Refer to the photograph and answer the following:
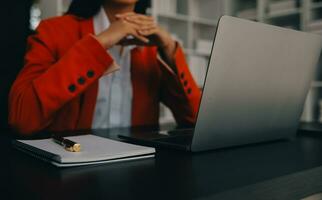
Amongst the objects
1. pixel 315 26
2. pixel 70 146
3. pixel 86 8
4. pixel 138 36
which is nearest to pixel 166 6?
pixel 315 26

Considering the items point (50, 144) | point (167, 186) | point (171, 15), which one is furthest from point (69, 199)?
point (171, 15)

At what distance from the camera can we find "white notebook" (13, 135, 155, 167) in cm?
52

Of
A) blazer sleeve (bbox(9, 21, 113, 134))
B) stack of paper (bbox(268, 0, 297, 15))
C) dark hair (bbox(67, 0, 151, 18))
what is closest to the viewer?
blazer sleeve (bbox(9, 21, 113, 134))

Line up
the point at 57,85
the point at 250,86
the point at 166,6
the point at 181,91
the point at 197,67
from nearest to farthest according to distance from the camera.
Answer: the point at 250,86 < the point at 57,85 < the point at 181,91 < the point at 166,6 < the point at 197,67

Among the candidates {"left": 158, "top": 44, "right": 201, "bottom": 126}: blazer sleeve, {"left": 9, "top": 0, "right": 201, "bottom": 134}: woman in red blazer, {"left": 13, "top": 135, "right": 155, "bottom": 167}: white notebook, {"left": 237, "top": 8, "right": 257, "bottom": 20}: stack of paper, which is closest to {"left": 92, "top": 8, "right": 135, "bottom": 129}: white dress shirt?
{"left": 9, "top": 0, "right": 201, "bottom": 134}: woman in red blazer

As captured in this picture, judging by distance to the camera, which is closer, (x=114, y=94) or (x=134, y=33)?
(x=134, y=33)

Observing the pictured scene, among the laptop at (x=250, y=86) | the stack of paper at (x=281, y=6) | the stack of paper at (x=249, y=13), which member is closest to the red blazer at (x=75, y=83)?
the laptop at (x=250, y=86)

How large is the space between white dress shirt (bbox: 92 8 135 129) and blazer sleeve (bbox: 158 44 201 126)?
0.16 meters

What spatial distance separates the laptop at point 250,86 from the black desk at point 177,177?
5 centimetres

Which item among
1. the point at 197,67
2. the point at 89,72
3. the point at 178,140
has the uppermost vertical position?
the point at 89,72

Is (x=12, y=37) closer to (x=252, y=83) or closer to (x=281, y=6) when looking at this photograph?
(x=252, y=83)

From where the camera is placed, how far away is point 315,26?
3086mm

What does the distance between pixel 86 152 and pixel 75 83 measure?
41 centimetres

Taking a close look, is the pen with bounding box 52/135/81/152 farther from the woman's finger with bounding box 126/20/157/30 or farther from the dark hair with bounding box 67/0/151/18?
the dark hair with bounding box 67/0/151/18
